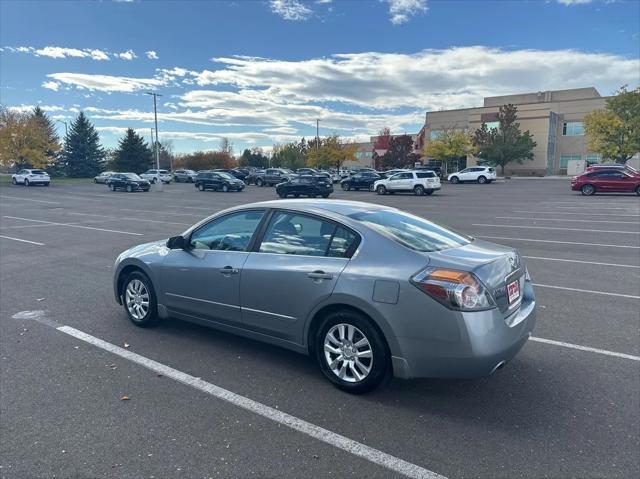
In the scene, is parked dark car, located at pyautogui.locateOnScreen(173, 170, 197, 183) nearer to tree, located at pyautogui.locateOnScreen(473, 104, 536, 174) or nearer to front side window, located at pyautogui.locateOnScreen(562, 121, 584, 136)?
tree, located at pyautogui.locateOnScreen(473, 104, 536, 174)

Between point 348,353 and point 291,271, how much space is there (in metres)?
0.83

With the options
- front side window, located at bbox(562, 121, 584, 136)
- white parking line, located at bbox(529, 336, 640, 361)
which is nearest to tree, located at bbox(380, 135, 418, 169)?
front side window, located at bbox(562, 121, 584, 136)

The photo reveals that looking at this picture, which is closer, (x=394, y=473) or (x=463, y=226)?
(x=394, y=473)

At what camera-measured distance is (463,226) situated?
14.1 metres

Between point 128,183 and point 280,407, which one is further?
point 128,183

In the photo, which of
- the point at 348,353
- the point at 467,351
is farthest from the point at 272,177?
the point at 467,351

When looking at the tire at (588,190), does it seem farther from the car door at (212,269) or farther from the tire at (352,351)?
the tire at (352,351)

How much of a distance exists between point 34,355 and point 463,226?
40.4ft

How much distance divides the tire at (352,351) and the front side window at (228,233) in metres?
1.19

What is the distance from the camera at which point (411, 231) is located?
403cm

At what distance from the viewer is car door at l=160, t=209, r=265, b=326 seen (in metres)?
4.23

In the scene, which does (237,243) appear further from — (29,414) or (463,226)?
(463,226)

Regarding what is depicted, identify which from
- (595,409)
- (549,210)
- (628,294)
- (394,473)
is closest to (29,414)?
(394,473)

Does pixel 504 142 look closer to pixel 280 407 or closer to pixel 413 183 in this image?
pixel 413 183
